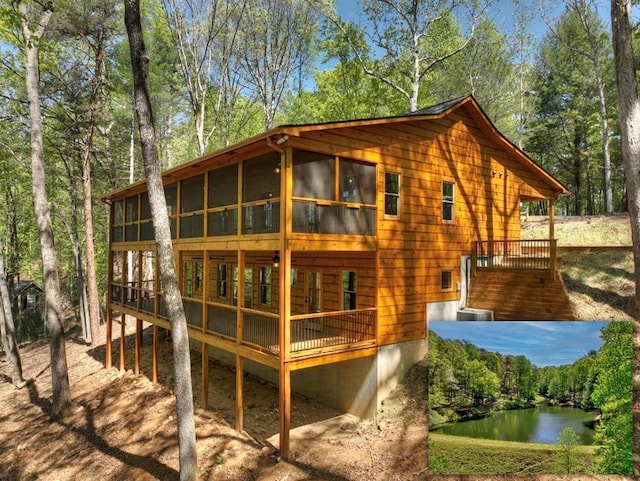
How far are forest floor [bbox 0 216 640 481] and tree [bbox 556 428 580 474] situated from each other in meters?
0.48

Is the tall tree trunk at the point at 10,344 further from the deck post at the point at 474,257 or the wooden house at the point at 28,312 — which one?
the deck post at the point at 474,257

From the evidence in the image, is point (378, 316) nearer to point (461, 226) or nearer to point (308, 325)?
point (308, 325)

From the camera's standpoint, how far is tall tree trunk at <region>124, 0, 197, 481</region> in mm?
7992

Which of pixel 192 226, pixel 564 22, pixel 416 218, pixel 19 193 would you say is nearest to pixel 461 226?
pixel 416 218

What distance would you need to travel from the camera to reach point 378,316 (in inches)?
439

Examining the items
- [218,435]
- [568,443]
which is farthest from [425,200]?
[218,435]

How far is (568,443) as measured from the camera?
21.2ft

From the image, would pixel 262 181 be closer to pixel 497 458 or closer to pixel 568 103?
pixel 497 458

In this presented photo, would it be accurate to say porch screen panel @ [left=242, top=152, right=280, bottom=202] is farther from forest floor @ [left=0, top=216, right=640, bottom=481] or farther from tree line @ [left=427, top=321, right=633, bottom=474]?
tree line @ [left=427, top=321, right=633, bottom=474]

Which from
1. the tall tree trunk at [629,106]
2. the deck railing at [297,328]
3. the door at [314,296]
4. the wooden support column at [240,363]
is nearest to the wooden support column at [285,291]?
the deck railing at [297,328]

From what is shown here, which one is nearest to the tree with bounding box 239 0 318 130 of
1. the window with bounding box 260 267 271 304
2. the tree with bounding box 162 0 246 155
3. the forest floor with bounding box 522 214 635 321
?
the tree with bounding box 162 0 246 155

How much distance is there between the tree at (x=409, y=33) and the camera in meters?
22.2

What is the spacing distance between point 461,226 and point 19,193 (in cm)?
3663

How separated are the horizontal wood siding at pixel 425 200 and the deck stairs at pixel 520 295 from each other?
85 cm
